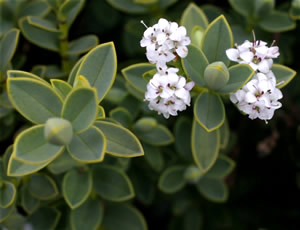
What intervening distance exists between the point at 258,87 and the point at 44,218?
3.42ft

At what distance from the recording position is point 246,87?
132 cm

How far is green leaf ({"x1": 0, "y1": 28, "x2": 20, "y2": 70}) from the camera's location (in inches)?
62.2

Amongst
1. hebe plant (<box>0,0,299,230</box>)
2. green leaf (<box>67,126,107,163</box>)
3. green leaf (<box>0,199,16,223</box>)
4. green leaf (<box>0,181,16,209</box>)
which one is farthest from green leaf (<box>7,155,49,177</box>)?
green leaf (<box>0,199,16,223</box>)

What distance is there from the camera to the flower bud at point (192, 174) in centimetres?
174

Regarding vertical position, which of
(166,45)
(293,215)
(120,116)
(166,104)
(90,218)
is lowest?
(293,215)

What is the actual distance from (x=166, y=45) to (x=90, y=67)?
0.27 m

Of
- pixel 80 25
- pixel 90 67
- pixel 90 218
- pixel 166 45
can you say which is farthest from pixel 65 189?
pixel 80 25

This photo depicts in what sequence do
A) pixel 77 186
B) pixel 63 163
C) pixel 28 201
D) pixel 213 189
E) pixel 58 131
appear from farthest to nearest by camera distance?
pixel 213 189 < pixel 28 201 < pixel 77 186 < pixel 63 163 < pixel 58 131

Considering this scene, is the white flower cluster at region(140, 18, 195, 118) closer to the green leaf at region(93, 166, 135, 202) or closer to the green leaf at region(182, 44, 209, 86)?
the green leaf at region(182, 44, 209, 86)

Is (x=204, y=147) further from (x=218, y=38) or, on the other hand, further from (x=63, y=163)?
(x=63, y=163)

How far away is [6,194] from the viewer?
1.47 meters

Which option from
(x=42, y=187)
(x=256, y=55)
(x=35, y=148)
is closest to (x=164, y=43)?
(x=256, y=55)

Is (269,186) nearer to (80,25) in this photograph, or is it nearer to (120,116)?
(120,116)

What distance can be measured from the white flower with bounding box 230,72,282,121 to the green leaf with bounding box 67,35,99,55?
70 cm
